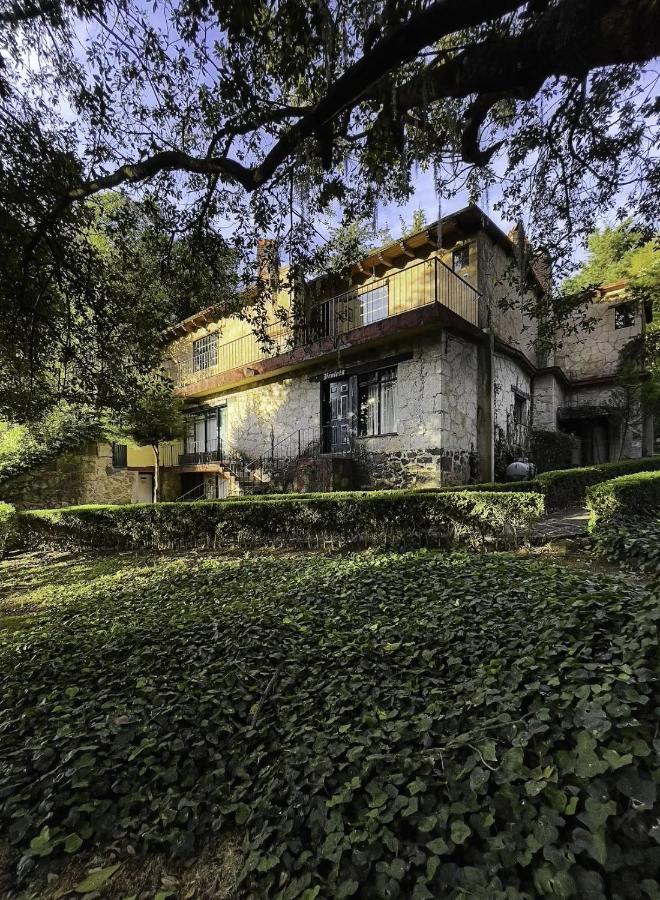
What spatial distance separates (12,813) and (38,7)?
17.3ft

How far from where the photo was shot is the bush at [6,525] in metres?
9.54

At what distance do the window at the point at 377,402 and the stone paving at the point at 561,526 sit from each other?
430 centimetres

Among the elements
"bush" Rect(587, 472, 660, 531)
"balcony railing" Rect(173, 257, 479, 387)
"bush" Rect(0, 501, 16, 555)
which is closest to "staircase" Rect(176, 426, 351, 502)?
"balcony railing" Rect(173, 257, 479, 387)

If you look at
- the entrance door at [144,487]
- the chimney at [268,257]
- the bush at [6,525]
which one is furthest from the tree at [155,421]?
the chimney at [268,257]

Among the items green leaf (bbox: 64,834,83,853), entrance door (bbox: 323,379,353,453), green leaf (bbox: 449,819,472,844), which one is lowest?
green leaf (bbox: 64,834,83,853)

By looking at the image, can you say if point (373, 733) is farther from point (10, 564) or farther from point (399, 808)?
point (10, 564)

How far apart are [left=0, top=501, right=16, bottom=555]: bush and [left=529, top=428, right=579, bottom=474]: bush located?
15070mm

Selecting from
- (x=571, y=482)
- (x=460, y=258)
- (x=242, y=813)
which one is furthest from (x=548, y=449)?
(x=242, y=813)

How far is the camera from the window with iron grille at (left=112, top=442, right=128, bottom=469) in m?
16.2

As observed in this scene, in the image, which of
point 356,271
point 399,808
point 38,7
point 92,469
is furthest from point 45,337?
point 92,469

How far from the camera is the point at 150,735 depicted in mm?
2434

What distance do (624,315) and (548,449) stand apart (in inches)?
257

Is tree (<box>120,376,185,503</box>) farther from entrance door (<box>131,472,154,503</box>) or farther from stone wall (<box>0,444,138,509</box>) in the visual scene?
entrance door (<box>131,472,154,503</box>)

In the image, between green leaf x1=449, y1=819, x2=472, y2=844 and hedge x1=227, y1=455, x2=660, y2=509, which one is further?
hedge x1=227, y1=455, x2=660, y2=509
